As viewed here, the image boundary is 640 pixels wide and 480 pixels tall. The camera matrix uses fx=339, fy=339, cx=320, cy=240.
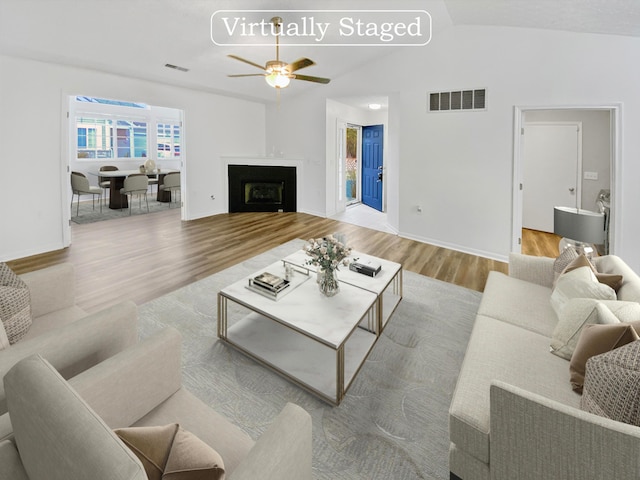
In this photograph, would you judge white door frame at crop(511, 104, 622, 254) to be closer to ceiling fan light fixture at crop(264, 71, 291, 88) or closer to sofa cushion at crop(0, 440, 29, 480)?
ceiling fan light fixture at crop(264, 71, 291, 88)

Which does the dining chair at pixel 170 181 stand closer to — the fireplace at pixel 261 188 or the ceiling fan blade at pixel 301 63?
the fireplace at pixel 261 188

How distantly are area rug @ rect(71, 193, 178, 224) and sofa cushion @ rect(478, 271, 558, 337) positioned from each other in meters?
7.17

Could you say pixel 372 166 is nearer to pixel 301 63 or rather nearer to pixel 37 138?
pixel 301 63

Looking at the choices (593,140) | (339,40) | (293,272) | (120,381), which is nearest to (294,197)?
(339,40)

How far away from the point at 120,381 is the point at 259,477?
2.27 feet

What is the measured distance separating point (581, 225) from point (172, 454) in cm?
339

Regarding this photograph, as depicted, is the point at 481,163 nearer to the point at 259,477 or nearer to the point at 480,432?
the point at 480,432

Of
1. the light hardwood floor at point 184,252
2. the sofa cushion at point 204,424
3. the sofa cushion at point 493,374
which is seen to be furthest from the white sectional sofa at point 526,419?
the light hardwood floor at point 184,252

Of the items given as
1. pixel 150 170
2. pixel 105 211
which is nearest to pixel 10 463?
pixel 105 211

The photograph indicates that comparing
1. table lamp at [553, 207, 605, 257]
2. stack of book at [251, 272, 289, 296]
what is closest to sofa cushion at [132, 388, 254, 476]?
stack of book at [251, 272, 289, 296]

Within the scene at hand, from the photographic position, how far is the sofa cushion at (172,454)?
0.88 metres

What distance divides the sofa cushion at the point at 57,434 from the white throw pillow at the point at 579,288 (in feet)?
7.35

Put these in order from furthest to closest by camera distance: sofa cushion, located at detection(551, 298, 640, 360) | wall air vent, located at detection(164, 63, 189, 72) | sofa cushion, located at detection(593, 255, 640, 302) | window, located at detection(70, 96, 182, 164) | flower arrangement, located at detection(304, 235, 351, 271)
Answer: window, located at detection(70, 96, 182, 164)
wall air vent, located at detection(164, 63, 189, 72)
flower arrangement, located at detection(304, 235, 351, 271)
sofa cushion, located at detection(593, 255, 640, 302)
sofa cushion, located at detection(551, 298, 640, 360)

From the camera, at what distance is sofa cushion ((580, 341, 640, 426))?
44.6 inches
